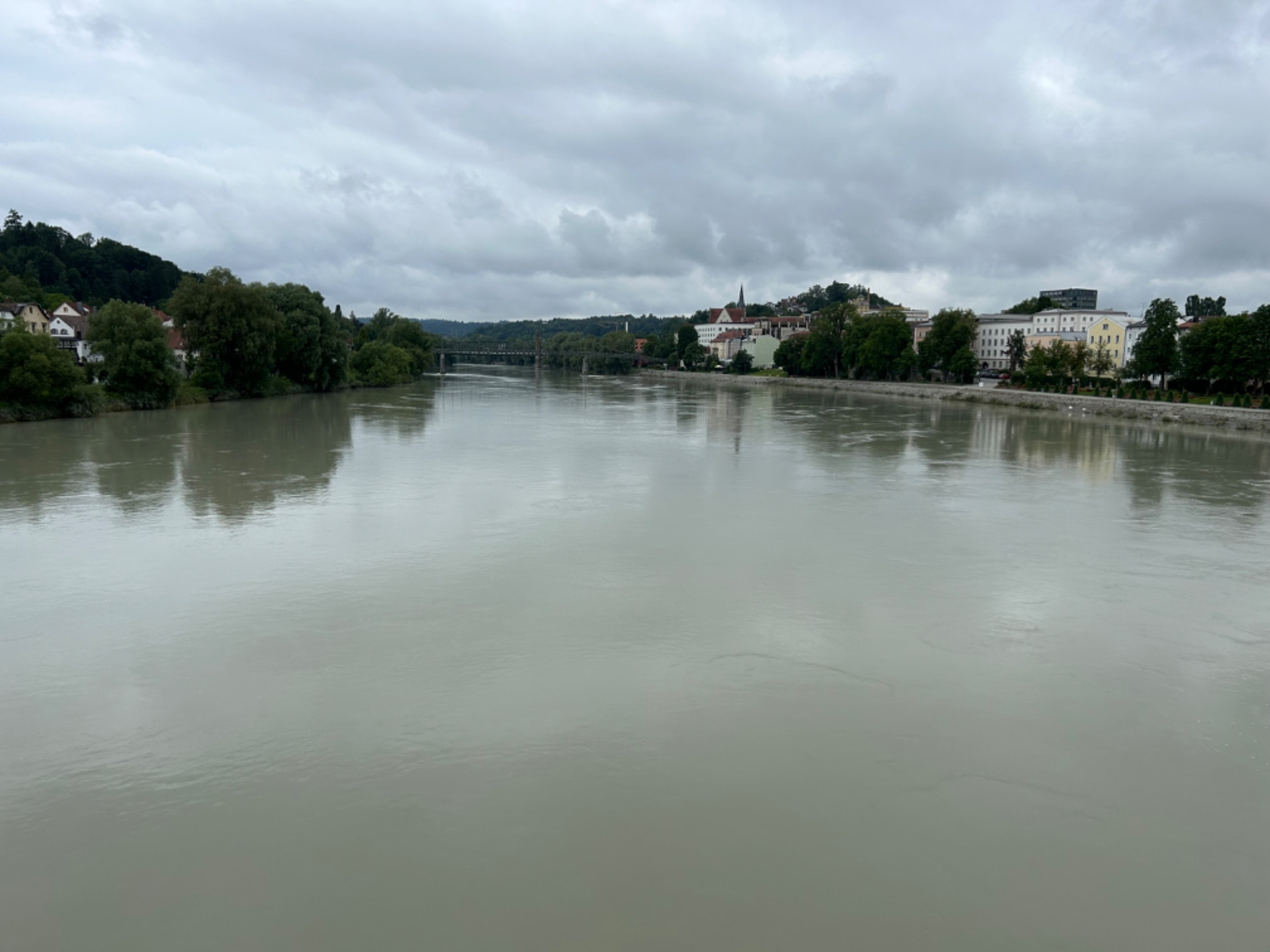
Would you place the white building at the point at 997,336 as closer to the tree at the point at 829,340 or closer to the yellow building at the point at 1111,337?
the yellow building at the point at 1111,337

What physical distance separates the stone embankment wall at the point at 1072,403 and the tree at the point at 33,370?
127ft

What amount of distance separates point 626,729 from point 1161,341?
43.5 m

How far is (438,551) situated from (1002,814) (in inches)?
283

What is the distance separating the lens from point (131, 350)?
2781 centimetres

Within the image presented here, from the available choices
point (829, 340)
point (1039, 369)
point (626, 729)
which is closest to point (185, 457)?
point (626, 729)

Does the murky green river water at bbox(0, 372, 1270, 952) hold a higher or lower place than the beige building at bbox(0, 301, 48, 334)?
lower

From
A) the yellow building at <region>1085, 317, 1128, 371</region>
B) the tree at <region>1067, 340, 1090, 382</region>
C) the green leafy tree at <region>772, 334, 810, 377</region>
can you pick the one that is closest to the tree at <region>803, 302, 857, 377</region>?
the green leafy tree at <region>772, 334, 810, 377</region>

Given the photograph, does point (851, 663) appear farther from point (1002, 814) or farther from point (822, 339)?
point (822, 339)

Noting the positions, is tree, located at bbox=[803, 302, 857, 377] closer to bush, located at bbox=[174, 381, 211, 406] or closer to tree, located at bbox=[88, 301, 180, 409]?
bush, located at bbox=[174, 381, 211, 406]

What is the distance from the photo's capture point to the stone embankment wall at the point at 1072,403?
99.7 ft

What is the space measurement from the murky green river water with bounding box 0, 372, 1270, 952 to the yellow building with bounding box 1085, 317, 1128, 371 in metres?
57.7

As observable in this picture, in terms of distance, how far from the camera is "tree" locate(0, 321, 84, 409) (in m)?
23.3

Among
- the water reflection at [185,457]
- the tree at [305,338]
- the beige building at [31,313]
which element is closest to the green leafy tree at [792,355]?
the tree at [305,338]

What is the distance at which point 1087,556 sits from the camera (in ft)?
35.0
